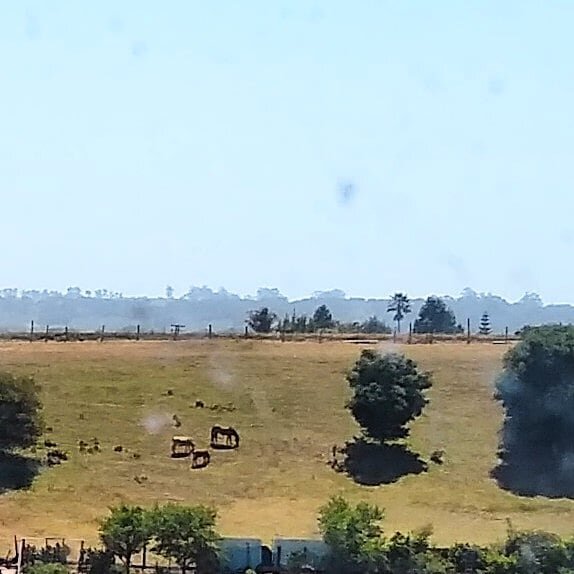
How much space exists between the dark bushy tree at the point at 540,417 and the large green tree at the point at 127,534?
17.9m

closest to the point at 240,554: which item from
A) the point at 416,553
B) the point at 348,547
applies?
the point at 348,547

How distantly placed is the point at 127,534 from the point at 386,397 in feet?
63.5

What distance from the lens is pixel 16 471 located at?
160 ft

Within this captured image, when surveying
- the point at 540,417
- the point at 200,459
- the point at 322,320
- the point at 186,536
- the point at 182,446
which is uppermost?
the point at 322,320

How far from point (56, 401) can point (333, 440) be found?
10.3m

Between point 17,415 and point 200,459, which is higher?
point 17,415

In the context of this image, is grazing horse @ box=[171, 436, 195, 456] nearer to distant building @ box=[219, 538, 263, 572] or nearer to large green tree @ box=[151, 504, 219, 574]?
distant building @ box=[219, 538, 263, 572]

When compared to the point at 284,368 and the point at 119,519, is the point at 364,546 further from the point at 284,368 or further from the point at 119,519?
the point at 284,368

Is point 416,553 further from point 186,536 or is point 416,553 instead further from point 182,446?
point 182,446

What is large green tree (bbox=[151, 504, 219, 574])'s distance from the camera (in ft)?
117

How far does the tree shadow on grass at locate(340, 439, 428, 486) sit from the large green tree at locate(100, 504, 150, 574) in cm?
1550

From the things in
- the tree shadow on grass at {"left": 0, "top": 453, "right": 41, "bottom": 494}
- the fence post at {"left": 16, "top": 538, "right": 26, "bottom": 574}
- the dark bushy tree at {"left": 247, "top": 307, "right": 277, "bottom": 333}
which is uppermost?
the dark bushy tree at {"left": 247, "top": 307, "right": 277, "bottom": 333}

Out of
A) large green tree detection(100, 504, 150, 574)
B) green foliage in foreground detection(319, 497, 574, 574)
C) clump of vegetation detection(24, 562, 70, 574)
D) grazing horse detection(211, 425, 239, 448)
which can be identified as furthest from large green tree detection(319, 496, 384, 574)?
grazing horse detection(211, 425, 239, 448)

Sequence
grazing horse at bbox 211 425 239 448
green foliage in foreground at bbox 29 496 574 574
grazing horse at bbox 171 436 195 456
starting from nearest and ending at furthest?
green foliage in foreground at bbox 29 496 574 574
grazing horse at bbox 171 436 195 456
grazing horse at bbox 211 425 239 448
